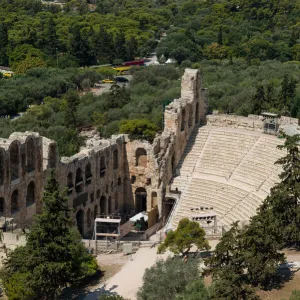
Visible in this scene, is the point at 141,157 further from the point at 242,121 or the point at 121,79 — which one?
the point at 121,79

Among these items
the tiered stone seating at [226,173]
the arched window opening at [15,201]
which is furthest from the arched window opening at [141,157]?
the arched window opening at [15,201]

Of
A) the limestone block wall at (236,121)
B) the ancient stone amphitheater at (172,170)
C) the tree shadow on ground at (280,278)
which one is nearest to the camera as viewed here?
the tree shadow on ground at (280,278)

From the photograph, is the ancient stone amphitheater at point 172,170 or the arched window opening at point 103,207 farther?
the arched window opening at point 103,207

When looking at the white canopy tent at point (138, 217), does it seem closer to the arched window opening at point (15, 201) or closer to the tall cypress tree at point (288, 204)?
the arched window opening at point (15, 201)

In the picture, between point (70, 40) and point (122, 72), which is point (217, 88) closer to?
point (122, 72)

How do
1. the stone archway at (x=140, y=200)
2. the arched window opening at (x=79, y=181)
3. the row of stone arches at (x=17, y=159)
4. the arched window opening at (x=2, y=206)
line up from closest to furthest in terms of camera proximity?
the row of stone arches at (x=17, y=159)
the arched window opening at (x=2, y=206)
the arched window opening at (x=79, y=181)
the stone archway at (x=140, y=200)
